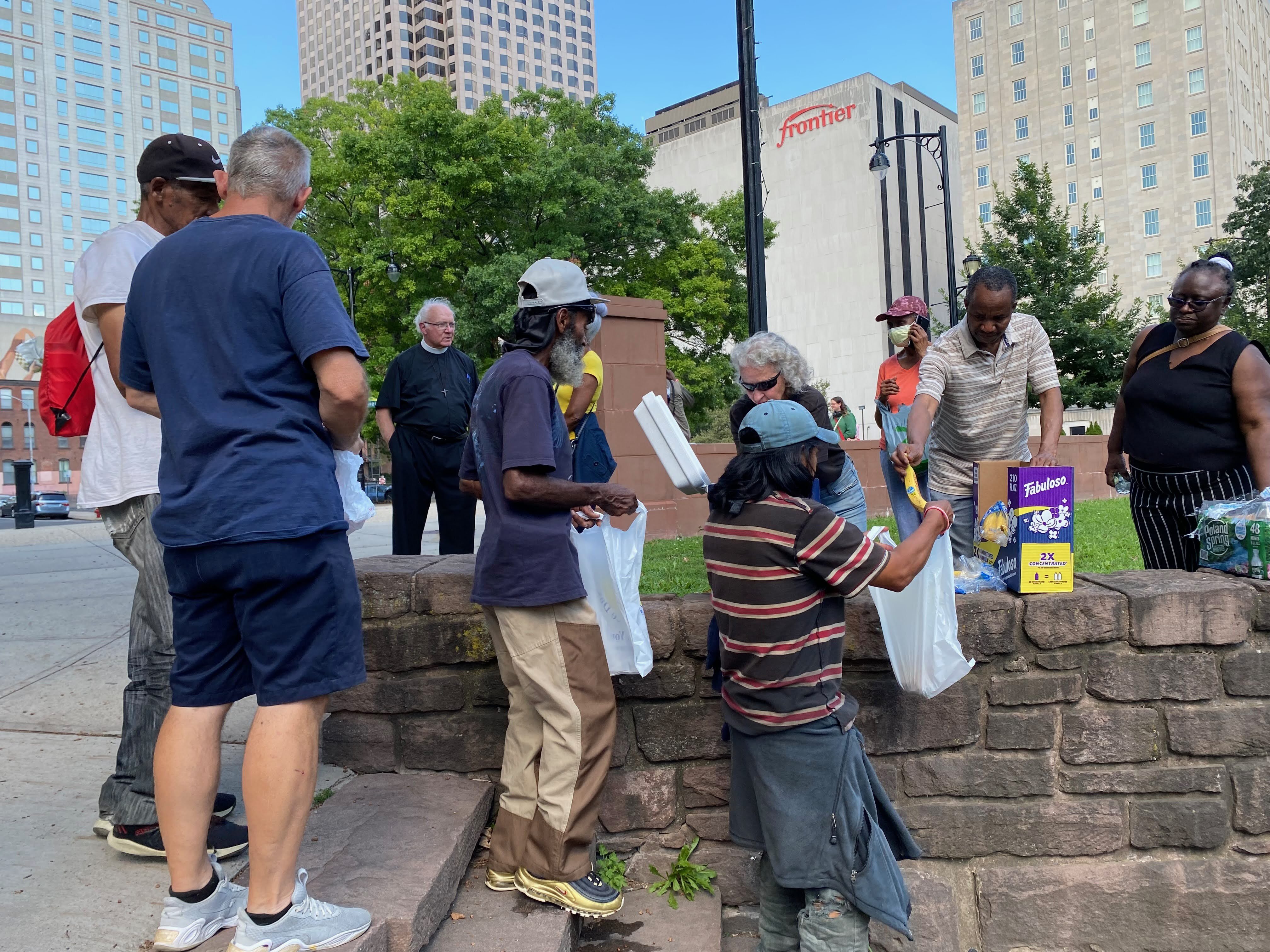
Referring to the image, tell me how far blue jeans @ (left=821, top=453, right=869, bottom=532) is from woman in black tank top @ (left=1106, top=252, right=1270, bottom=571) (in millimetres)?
1299

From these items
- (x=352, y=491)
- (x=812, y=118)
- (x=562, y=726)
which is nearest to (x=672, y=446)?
(x=562, y=726)

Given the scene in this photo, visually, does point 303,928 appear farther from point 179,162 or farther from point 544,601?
point 179,162

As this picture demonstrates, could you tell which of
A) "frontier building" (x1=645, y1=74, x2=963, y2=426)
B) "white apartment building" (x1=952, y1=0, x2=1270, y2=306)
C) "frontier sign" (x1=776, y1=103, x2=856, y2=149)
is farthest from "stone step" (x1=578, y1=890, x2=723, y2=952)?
"white apartment building" (x1=952, y1=0, x2=1270, y2=306)

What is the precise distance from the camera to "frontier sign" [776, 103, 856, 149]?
61031 mm

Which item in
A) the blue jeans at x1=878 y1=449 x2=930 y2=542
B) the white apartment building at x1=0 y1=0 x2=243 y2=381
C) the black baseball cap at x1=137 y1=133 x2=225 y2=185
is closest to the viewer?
the black baseball cap at x1=137 y1=133 x2=225 y2=185

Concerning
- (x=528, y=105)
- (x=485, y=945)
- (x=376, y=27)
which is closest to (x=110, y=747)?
(x=485, y=945)

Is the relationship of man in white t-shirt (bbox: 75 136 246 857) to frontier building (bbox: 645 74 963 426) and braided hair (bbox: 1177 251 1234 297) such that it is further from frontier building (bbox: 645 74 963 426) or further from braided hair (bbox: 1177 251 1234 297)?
frontier building (bbox: 645 74 963 426)

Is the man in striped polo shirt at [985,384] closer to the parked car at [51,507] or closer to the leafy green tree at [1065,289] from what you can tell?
the leafy green tree at [1065,289]

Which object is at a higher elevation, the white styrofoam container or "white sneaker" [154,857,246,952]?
the white styrofoam container

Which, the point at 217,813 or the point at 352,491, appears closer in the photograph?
the point at 352,491

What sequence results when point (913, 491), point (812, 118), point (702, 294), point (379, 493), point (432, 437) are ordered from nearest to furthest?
1. point (913, 491)
2. point (432, 437)
3. point (702, 294)
4. point (379, 493)
5. point (812, 118)

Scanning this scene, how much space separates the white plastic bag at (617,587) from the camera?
2.96 meters

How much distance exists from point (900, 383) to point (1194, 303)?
5.36 ft

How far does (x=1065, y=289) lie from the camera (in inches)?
971
